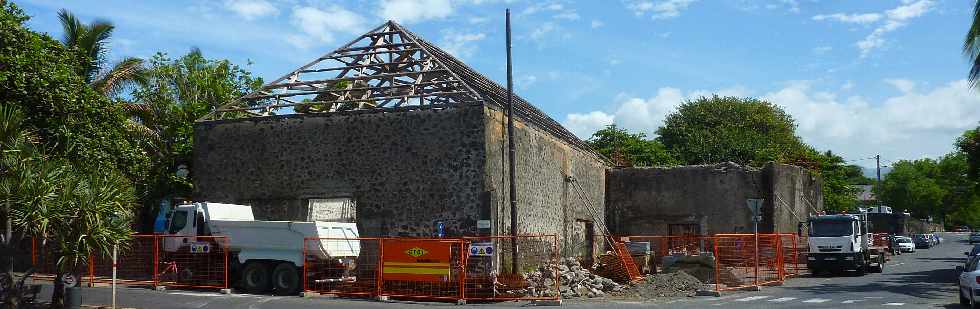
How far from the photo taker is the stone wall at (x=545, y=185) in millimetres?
22188

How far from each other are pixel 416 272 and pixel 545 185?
8269mm

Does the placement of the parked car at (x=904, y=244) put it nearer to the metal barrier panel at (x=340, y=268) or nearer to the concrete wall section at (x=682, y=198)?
the concrete wall section at (x=682, y=198)

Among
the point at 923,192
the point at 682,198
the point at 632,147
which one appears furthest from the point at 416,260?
the point at 923,192

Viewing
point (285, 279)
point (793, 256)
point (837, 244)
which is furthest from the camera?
point (793, 256)

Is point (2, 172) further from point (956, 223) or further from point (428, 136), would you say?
point (956, 223)

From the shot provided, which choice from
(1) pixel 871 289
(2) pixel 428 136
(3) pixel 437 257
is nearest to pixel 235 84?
(2) pixel 428 136

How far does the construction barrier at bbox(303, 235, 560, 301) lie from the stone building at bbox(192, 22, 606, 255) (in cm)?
202

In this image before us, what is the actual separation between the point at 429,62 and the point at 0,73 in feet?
36.6

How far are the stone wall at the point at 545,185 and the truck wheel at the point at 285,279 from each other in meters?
5.09

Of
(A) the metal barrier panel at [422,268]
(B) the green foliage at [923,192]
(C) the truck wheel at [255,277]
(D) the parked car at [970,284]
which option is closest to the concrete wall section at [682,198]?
(D) the parked car at [970,284]

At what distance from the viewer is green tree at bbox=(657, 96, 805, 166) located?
5778cm

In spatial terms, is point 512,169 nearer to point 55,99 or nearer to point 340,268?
point 340,268

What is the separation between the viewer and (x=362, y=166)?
22.9 metres

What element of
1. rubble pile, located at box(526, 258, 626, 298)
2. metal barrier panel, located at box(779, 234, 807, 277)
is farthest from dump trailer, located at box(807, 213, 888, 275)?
rubble pile, located at box(526, 258, 626, 298)
